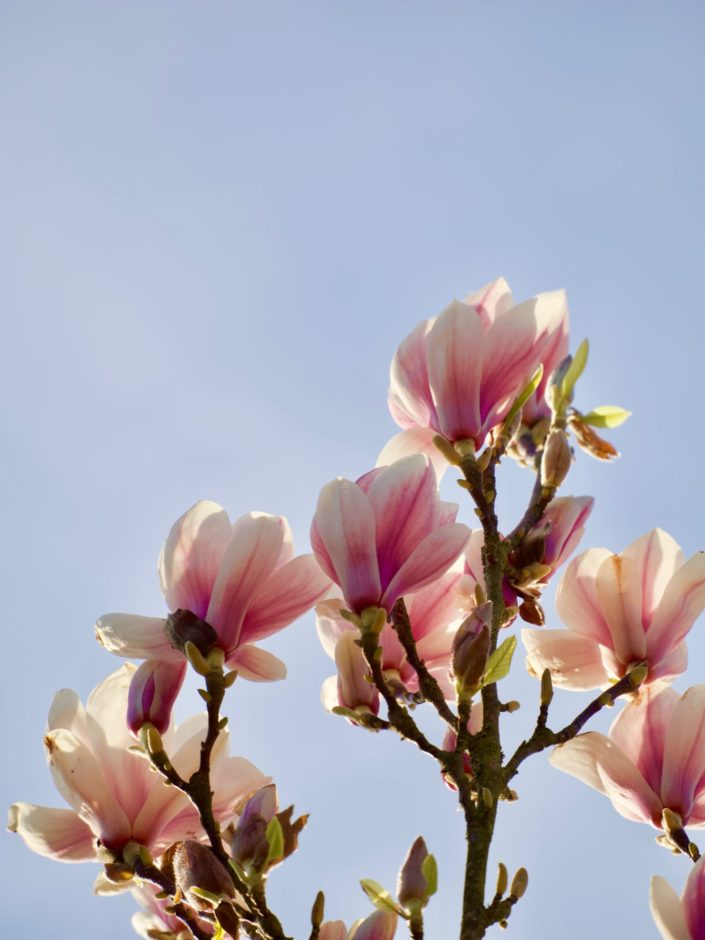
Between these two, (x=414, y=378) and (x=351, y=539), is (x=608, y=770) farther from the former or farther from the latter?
(x=414, y=378)

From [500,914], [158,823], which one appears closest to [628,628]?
[500,914]

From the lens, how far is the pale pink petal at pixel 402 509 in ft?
4.13

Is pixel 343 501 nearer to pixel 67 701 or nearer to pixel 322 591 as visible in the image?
pixel 322 591

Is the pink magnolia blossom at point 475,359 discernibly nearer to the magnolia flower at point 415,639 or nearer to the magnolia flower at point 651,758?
the magnolia flower at point 415,639

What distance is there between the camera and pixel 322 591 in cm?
132

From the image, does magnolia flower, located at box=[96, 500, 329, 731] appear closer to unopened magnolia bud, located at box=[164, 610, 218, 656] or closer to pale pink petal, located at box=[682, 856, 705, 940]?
unopened magnolia bud, located at box=[164, 610, 218, 656]

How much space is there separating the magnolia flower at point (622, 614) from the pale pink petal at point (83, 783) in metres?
0.61

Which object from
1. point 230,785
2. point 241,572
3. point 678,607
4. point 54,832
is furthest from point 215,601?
point 678,607

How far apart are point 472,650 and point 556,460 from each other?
12.1 inches

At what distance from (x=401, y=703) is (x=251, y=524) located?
1.05 feet

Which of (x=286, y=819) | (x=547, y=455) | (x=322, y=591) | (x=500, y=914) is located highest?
(x=547, y=455)

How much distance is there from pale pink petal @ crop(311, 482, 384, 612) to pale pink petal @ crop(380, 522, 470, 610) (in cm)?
3

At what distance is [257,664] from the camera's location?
1341mm

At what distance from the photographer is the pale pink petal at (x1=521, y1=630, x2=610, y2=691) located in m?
1.38
